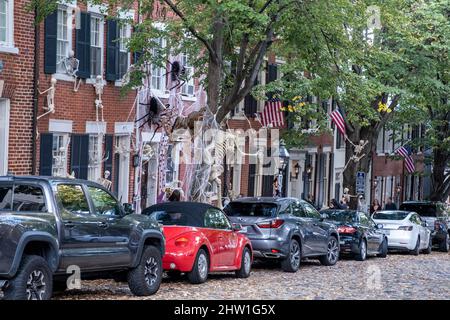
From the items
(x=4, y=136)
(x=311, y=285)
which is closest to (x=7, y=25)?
(x=4, y=136)

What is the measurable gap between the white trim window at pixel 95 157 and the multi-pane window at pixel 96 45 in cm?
175

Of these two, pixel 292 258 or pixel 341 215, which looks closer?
pixel 292 258

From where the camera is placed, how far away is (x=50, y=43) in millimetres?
26688

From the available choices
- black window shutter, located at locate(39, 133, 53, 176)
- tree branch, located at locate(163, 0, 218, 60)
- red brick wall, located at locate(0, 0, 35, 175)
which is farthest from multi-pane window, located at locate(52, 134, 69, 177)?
tree branch, located at locate(163, 0, 218, 60)

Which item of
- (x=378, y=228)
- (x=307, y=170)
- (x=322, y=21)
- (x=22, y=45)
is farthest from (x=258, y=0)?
(x=307, y=170)

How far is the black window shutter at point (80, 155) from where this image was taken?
28.3m

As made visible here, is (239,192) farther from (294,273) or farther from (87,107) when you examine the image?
(294,273)

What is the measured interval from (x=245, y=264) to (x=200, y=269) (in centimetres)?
248

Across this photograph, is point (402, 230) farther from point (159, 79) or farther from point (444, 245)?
point (159, 79)

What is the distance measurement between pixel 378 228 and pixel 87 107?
912 cm

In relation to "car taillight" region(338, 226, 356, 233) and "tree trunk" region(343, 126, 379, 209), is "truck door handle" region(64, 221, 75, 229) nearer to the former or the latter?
"car taillight" region(338, 226, 356, 233)

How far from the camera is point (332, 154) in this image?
5122 cm

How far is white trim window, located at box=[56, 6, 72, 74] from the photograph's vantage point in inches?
1078

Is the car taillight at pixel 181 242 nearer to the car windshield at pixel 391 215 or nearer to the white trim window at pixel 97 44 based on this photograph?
the white trim window at pixel 97 44
